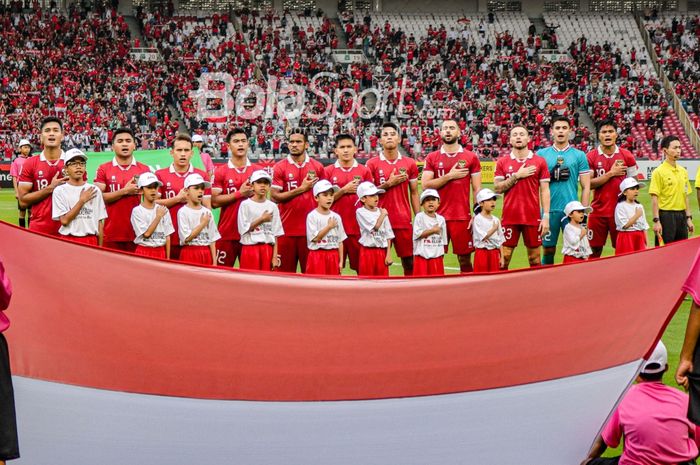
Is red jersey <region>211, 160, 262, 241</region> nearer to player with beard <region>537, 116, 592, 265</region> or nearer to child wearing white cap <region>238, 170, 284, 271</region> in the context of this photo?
child wearing white cap <region>238, 170, 284, 271</region>

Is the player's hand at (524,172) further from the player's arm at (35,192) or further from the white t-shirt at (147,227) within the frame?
the player's arm at (35,192)

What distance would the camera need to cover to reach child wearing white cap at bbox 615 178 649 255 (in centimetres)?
1088

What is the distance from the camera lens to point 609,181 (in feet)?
36.6

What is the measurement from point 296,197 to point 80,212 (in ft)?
7.92

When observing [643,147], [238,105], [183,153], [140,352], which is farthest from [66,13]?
[140,352]

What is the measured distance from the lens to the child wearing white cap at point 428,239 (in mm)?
9750

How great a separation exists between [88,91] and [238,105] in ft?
22.7

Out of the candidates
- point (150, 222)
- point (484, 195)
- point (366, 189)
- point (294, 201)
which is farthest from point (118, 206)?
point (484, 195)

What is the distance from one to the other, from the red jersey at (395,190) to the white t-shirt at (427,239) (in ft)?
1.63

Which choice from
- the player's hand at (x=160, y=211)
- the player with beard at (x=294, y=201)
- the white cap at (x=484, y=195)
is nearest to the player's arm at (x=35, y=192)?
the player's hand at (x=160, y=211)

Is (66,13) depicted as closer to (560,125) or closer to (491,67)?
(491,67)

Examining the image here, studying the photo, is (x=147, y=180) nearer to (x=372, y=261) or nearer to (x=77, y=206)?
(x=77, y=206)

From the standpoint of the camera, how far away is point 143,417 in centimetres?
489

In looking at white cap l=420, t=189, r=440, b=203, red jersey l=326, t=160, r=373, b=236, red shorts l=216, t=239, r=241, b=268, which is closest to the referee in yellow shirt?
white cap l=420, t=189, r=440, b=203
